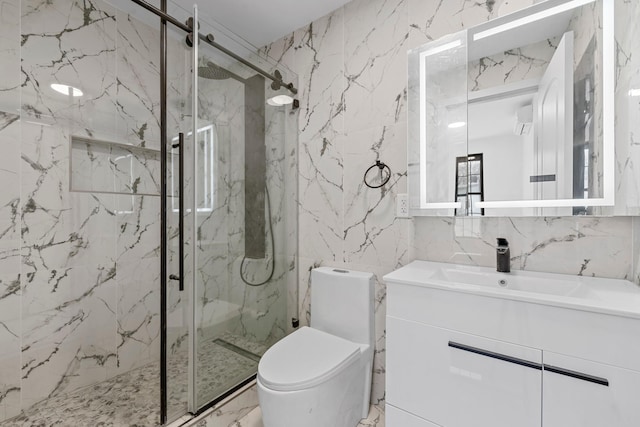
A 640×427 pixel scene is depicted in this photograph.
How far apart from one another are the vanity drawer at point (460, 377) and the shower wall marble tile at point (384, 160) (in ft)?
1.40

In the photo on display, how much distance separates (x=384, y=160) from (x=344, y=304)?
870 mm

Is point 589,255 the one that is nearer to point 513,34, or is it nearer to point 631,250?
point 631,250

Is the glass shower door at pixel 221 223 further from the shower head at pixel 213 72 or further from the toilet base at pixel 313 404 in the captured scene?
the toilet base at pixel 313 404

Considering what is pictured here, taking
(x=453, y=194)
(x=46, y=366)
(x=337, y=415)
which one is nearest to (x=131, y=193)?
(x=46, y=366)

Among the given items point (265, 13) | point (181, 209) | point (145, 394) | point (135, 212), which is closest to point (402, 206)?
point (181, 209)

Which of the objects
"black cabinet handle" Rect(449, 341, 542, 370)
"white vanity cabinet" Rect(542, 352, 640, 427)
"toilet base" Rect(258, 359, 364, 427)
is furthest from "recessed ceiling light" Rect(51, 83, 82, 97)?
"white vanity cabinet" Rect(542, 352, 640, 427)

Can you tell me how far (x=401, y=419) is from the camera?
1205mm

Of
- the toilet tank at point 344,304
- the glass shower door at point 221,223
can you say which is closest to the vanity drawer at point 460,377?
the toilet tank at point 344,304

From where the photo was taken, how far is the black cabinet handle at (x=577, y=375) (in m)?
0.85

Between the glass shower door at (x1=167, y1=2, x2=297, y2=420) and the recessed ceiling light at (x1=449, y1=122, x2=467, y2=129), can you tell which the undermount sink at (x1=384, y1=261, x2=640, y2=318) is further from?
the glass shower door at (x1=167, y1=2, x2=297, y2=420)

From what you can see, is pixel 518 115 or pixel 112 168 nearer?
pixel 518 115

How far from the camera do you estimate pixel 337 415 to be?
1337mm

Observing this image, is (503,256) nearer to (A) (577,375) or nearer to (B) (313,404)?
(A) (577,375)

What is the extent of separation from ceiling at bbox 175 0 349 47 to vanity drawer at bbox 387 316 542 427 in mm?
1928
